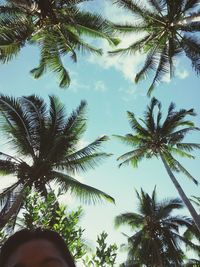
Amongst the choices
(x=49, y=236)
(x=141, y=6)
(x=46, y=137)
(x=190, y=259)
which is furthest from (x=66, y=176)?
(x=190, y=259)

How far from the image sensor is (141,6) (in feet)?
57.2

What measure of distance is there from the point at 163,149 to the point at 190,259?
1177 centimetres

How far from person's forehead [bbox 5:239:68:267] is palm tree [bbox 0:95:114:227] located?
1317 centimetres

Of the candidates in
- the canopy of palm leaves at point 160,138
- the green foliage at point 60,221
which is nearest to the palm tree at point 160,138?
the canopy of palm leaves at point 160,138

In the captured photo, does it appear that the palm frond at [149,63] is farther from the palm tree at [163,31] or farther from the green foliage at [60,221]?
the green foliage at [60,221]

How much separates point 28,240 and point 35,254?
0.13 metres

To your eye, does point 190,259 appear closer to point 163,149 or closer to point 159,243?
point 159,243

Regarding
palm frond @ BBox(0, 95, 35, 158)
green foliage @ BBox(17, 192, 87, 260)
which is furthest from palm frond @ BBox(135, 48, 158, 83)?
green foliage @ BBox(17, 192, 87, 260)

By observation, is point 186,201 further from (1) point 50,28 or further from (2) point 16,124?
(1) point 50,28

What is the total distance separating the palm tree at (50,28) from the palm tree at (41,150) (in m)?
2.14

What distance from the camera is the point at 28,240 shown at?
190 cm

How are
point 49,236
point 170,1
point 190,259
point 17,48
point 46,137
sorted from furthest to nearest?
1. point 190,259
2. point 170,1
3. point 46,137
4. point 17,48
5. point 49,236

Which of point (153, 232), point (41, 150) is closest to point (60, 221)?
point (41, 150)

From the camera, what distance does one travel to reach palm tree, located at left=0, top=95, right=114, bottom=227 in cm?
1513
